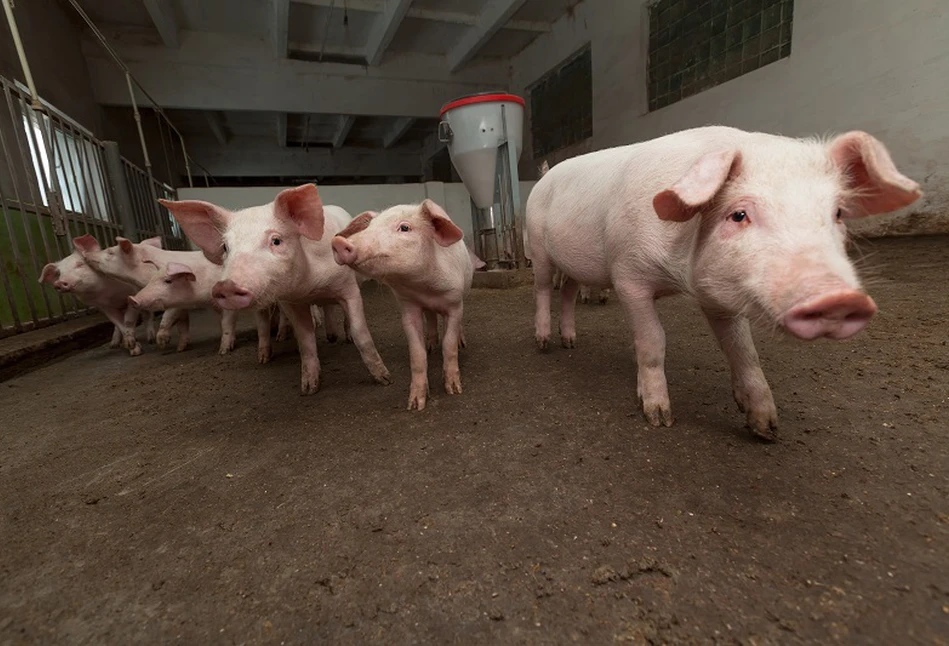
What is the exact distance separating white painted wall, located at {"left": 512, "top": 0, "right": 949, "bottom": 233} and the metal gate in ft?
25.7

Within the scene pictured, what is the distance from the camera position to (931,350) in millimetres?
2201

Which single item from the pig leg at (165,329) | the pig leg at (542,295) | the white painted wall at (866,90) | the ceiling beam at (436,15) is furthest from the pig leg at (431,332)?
the ceiling beam at (436,15)

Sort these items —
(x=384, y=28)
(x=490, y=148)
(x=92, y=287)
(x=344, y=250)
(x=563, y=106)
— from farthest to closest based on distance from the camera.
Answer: (x=563, y=106) → (x=384, y=28) → (x=490, y=148) → (x=92, y=287) → (x=344, y=250)

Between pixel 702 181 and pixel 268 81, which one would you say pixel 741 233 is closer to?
pixel 702 181

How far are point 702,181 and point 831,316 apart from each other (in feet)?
1.60

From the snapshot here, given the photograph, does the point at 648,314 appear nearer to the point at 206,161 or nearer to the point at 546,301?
the point at 546,301

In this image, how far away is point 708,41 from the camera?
5.43 m

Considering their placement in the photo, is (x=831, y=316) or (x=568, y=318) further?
(x=568, y=318)

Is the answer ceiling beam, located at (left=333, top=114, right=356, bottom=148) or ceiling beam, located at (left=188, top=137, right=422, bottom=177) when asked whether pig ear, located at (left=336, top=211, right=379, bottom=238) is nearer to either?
ceiling beam, located at (left=333, top=114, right=356, bottom=148)

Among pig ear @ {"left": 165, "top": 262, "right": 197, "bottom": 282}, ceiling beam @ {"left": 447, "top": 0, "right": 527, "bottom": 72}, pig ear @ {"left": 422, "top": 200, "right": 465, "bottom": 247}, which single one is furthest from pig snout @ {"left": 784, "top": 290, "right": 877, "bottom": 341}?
ceiling beam @ {"left": 447, "top": 0, "right": 527, "bottom": 72}

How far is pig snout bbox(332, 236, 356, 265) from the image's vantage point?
6.33 ft

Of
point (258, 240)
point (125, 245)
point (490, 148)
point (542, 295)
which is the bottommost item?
point (542, 295)

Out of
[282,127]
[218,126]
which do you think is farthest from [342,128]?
[218,126]

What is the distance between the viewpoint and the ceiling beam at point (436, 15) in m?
7.31
